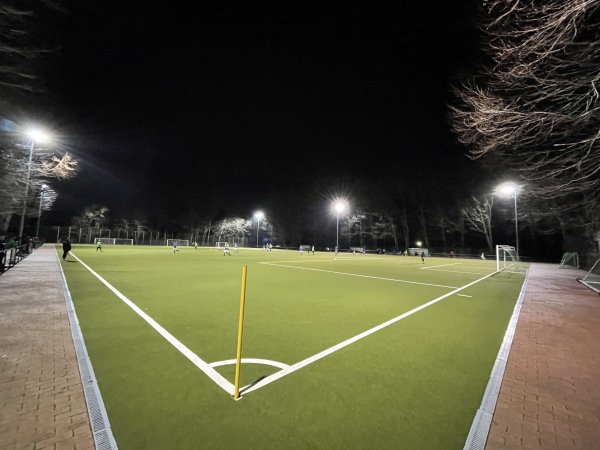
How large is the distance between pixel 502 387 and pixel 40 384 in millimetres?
5798

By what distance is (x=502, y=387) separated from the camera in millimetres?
3744

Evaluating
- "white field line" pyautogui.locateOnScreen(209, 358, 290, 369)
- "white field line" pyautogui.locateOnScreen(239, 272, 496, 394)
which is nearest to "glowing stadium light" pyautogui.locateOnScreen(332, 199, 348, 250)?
"white field line" pyautogui.locateOnScreen(239, 272, 496, 394)

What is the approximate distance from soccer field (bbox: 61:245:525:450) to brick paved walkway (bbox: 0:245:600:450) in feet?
1.02

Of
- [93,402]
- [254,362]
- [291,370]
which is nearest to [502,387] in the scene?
[291,370]

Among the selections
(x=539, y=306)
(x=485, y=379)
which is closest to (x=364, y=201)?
(x=539, y=306)

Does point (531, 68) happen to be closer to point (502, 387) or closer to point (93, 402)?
point (502, 387)

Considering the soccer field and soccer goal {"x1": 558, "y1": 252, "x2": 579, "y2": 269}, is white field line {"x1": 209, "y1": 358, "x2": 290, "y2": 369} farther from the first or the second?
soccer goal {"x1": 558, "y1": 252, "x2": 579, "y2": 269}

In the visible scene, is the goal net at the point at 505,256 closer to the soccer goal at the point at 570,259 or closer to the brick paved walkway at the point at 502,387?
the soccer goal at the point at 570,259

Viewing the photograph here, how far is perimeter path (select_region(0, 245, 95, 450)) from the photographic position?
2.64m

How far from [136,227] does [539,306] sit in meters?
82.1

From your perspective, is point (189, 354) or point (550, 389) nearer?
point (550, 389)

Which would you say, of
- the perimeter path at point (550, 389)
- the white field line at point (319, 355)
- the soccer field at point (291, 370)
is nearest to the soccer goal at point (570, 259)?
the perimeter path at point (550, 389)

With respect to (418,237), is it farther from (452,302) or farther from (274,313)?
(274,313)

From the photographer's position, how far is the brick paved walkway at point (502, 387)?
2.73 meters
